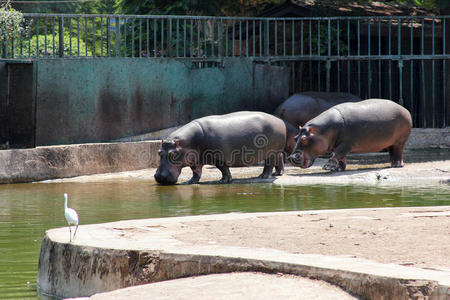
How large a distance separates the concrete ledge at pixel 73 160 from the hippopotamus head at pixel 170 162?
1.68 meters

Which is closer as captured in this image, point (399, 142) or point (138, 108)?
point (399, 142)

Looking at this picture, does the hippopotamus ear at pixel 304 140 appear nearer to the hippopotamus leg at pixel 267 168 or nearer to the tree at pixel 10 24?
the hippopotamus leg at pixel 267 168

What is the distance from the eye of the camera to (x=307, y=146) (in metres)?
14.1

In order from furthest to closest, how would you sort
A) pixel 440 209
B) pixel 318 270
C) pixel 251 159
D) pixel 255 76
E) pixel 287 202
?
1. pixel 255 76
2. pixel 251 159
3. pixel 287 202
4. pixel 440 209
5. pixel 318 270

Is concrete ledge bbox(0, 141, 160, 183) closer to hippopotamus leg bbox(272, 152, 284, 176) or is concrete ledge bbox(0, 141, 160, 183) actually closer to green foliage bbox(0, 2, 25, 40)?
green foliage bbox(0, 2, 25, 40)

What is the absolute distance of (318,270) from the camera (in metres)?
4.96

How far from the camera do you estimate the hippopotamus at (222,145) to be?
13.5 m

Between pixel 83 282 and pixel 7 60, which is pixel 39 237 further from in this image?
pixel 7 60

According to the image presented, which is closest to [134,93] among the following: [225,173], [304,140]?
[225,173]

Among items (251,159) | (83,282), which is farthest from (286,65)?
(83,282)

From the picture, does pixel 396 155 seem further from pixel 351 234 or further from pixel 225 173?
pixel 351 234

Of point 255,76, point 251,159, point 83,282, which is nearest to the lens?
point 83,282

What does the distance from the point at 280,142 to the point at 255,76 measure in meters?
3.48

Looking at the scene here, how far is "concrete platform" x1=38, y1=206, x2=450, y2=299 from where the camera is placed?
190 inches
